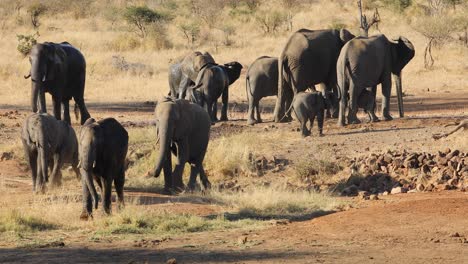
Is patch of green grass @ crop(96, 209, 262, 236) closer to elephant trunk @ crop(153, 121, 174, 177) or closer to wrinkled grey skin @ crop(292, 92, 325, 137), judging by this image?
elephant trunk @ crop(153, 121, 174, 177)

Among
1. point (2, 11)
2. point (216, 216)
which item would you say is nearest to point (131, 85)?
point (216, 216)

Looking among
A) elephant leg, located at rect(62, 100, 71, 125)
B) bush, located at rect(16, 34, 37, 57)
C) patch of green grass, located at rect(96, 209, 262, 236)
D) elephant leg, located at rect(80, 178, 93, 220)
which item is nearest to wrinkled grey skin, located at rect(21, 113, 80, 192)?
elephant leg, located at rect(80, 178, 93, 220)

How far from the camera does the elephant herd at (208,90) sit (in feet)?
51.4

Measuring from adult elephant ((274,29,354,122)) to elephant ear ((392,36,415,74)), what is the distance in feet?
3.50

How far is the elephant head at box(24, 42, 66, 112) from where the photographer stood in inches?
805

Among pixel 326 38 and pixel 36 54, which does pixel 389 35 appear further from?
pixel 36 54

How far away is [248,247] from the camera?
437 inches

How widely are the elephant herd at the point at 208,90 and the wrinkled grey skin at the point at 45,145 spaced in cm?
1

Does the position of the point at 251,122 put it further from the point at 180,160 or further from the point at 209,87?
the point at 180,160

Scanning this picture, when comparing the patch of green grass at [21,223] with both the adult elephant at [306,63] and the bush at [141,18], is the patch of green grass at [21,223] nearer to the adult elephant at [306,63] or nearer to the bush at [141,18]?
the adult elephant at [306,63]

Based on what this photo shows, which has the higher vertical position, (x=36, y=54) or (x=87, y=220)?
(x=36, y=54)

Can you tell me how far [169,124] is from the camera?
1531cm

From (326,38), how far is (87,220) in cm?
1154

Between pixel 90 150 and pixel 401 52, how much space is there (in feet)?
38.9
